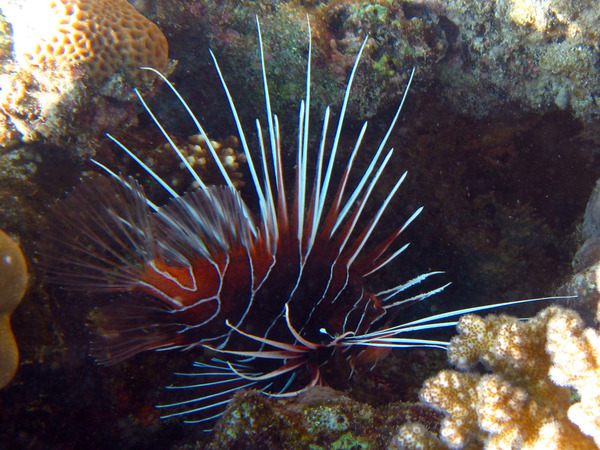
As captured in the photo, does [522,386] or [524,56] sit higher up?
[524,56]

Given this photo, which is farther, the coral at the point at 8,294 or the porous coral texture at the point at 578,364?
the coral at the point at 8,294

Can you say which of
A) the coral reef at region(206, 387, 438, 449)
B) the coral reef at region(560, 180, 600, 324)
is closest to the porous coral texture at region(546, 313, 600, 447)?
the coral reef at region(560, 180, 600, 324)

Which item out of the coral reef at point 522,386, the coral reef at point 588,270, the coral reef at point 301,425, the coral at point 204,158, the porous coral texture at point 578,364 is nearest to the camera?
the porous coral texture at point 578,364

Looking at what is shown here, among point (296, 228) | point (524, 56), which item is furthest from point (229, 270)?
point (524, 56)

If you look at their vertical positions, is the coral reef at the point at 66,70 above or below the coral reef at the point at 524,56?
below

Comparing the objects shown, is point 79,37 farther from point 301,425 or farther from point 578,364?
point 578,364

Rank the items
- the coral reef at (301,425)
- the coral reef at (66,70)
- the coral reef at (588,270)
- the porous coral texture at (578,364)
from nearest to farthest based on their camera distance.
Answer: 1. the porous coral texture at (578,364)
2. the coral reef at (301,425)
3. the coral reef at (588,270)
4. the coral reef at (66,70)

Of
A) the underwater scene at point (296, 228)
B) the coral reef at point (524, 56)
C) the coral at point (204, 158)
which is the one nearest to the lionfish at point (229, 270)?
the underwater scene at point (296, 228)

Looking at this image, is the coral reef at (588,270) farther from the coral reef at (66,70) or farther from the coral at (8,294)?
the coral reef at (66,70)
